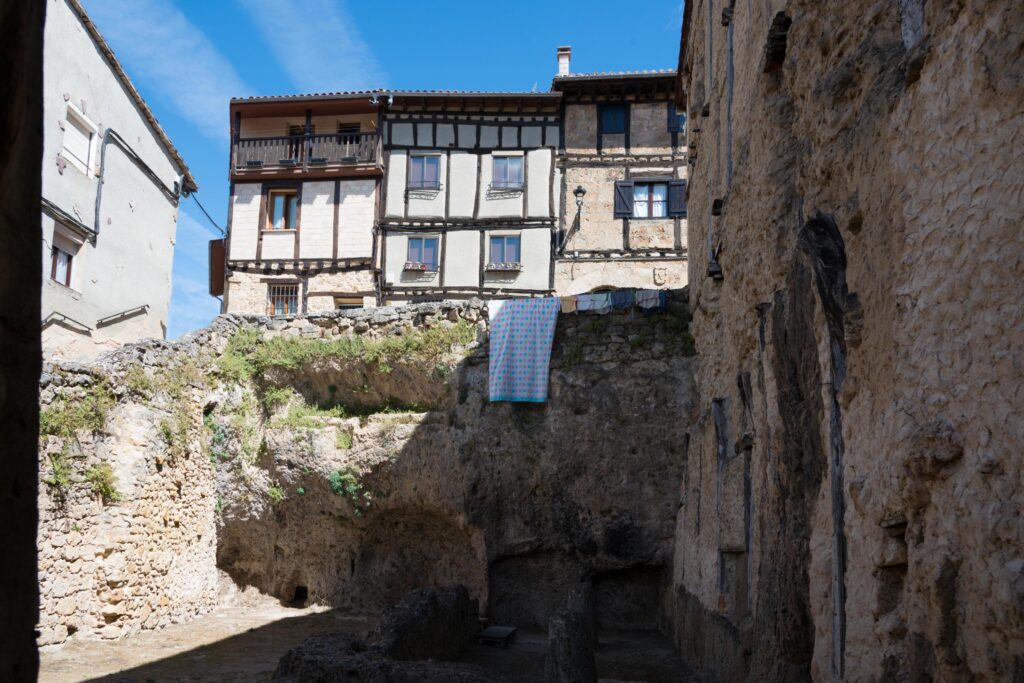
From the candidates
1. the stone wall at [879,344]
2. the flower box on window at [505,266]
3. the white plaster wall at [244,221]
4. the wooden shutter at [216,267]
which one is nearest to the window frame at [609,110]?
the flower box on window at [505,266]

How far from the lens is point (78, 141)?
56.1ft

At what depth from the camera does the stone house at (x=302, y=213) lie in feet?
68.0

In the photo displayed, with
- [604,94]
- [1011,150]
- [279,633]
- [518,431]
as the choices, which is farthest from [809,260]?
[604,94]

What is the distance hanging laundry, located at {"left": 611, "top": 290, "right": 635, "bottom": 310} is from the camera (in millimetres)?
13289

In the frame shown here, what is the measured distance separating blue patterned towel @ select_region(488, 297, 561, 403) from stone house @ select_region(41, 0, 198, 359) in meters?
7.17

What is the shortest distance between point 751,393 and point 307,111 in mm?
17115

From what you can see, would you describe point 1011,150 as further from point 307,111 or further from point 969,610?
point 307,111

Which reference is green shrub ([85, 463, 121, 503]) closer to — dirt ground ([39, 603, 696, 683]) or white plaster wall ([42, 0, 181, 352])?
dirt ground ([39, 603, 696, 683])

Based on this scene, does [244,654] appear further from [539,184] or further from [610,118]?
[610,118]

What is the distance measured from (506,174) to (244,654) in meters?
13.8

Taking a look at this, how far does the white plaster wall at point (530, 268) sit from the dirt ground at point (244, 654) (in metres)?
9.67

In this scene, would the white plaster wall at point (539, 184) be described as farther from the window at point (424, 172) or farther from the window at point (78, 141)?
the window at point (78, 141)

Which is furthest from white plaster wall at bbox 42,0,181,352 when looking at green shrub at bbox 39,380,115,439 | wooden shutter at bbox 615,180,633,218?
wooden shutter at bbox 615,180,633,218

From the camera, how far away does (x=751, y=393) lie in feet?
23.7
